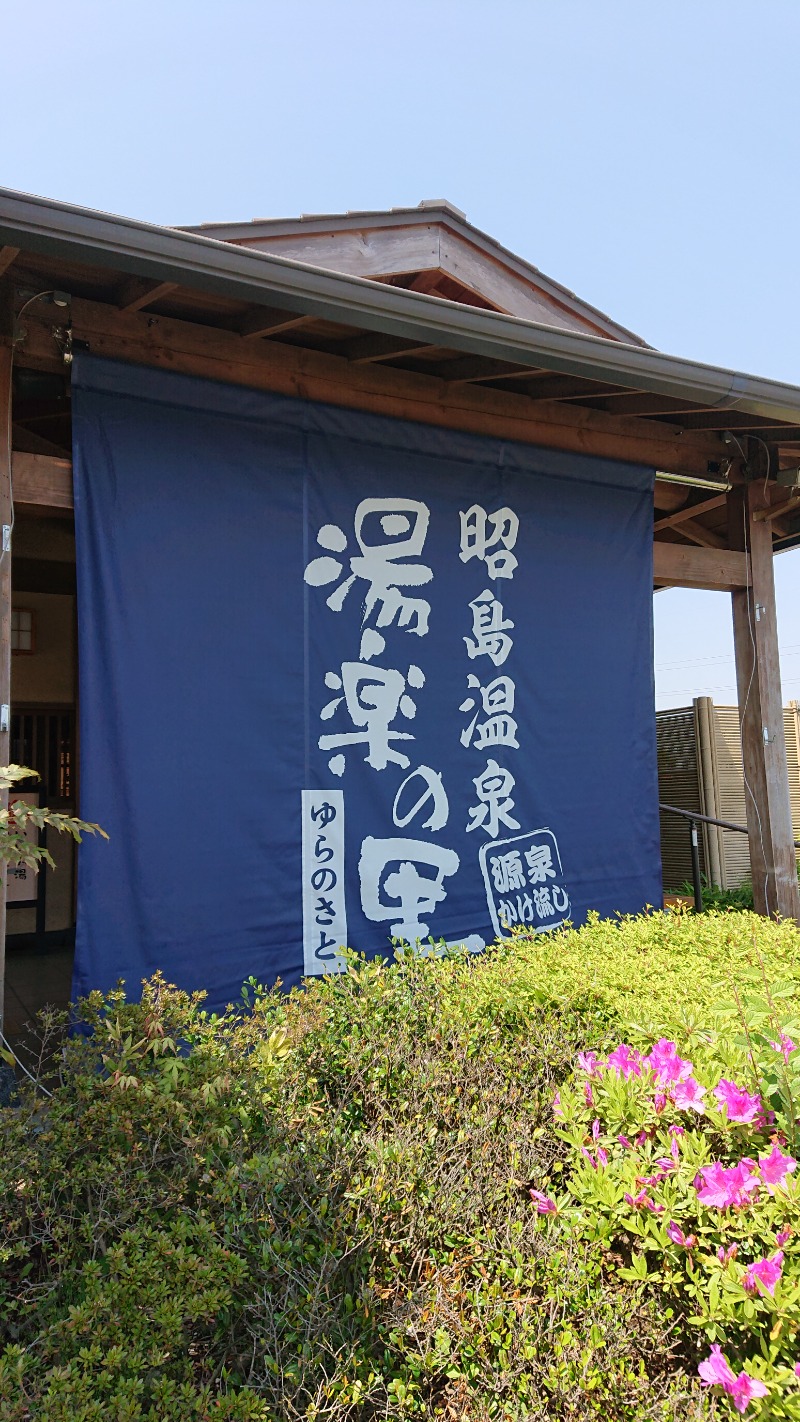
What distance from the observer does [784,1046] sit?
7.47ft

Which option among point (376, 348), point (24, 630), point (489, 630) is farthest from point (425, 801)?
point (24, 630)

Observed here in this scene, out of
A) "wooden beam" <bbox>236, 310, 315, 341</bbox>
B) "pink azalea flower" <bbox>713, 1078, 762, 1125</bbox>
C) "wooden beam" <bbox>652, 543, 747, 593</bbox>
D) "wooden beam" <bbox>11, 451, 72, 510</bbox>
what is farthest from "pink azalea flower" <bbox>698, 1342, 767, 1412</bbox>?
"wooden beam" <bbox>652, 543, 747, 593</bbox>

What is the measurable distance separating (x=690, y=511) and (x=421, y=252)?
3090 mm

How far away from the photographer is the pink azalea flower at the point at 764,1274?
1.79 m

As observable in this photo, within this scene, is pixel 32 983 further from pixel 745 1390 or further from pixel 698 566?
pixel 745 1390

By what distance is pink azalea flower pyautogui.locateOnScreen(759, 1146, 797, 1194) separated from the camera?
1.97m

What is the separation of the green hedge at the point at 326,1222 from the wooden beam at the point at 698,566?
3846 millimetres

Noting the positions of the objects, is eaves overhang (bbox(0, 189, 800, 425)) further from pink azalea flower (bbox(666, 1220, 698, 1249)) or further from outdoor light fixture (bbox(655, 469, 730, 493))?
pink azalea flower (bbox(666, 1220, 698, 1249))

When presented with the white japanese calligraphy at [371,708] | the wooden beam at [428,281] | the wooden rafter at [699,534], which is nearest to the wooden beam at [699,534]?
the wooden rafter at [699,534]

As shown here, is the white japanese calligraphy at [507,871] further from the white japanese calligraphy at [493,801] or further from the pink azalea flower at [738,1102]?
the pink azalea flower at [738,1102]

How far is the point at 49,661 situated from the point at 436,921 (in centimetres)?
521

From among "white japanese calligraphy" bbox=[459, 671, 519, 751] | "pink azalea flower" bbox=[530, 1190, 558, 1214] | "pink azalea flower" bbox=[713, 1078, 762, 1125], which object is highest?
"white japanese calligraphy" bbox=[459, 671, 519, 751]

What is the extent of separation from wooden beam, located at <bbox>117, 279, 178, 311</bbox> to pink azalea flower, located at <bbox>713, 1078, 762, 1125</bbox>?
3.59 m

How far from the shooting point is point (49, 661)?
8.73 metres
